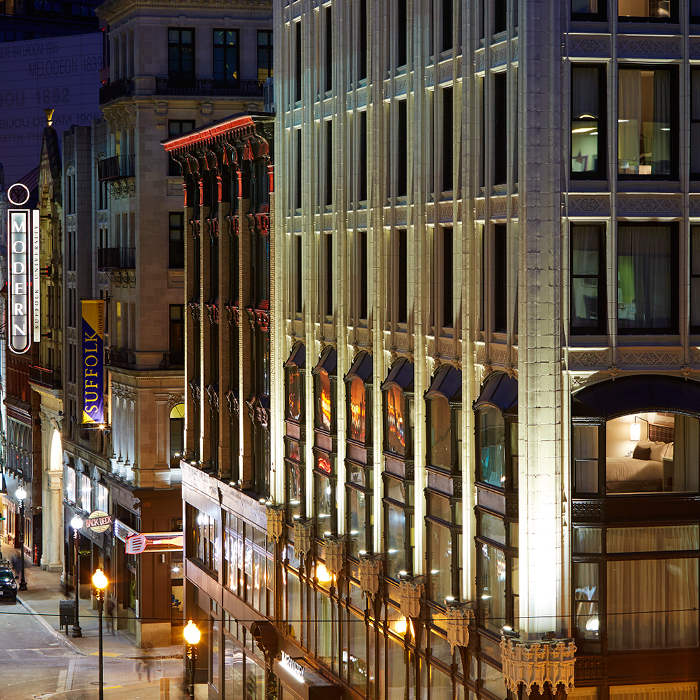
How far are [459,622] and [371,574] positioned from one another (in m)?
6.35

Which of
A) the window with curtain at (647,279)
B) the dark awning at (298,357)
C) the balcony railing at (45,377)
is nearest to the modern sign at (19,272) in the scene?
the balcony railing at (45,377)

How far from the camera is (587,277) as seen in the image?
29516mm

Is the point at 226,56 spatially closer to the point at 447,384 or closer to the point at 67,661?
the point at 67,661

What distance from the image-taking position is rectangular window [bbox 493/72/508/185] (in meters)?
30.8

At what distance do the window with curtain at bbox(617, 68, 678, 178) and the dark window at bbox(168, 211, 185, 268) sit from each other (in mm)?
42001

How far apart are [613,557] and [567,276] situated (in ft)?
20.0

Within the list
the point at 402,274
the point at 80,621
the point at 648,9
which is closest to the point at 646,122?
the point at 648,9

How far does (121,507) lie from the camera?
70.3m

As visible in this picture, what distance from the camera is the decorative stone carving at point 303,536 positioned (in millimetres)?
43844

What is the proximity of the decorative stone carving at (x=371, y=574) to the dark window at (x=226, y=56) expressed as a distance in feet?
118

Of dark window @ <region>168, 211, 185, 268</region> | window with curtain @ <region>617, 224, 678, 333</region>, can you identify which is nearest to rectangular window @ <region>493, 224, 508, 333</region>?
window with curtain @ <region>617, 224, 678, 333</region>

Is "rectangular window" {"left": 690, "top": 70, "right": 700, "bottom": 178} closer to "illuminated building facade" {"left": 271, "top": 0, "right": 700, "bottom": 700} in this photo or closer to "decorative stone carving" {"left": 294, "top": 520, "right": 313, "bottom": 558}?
"illuminated building facade" {"left": 271, "top": 0, "right": 700, "bottom": 700}

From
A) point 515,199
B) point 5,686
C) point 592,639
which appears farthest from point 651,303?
point 5,686

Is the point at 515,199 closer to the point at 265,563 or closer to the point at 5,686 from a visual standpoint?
the point at 265,563
